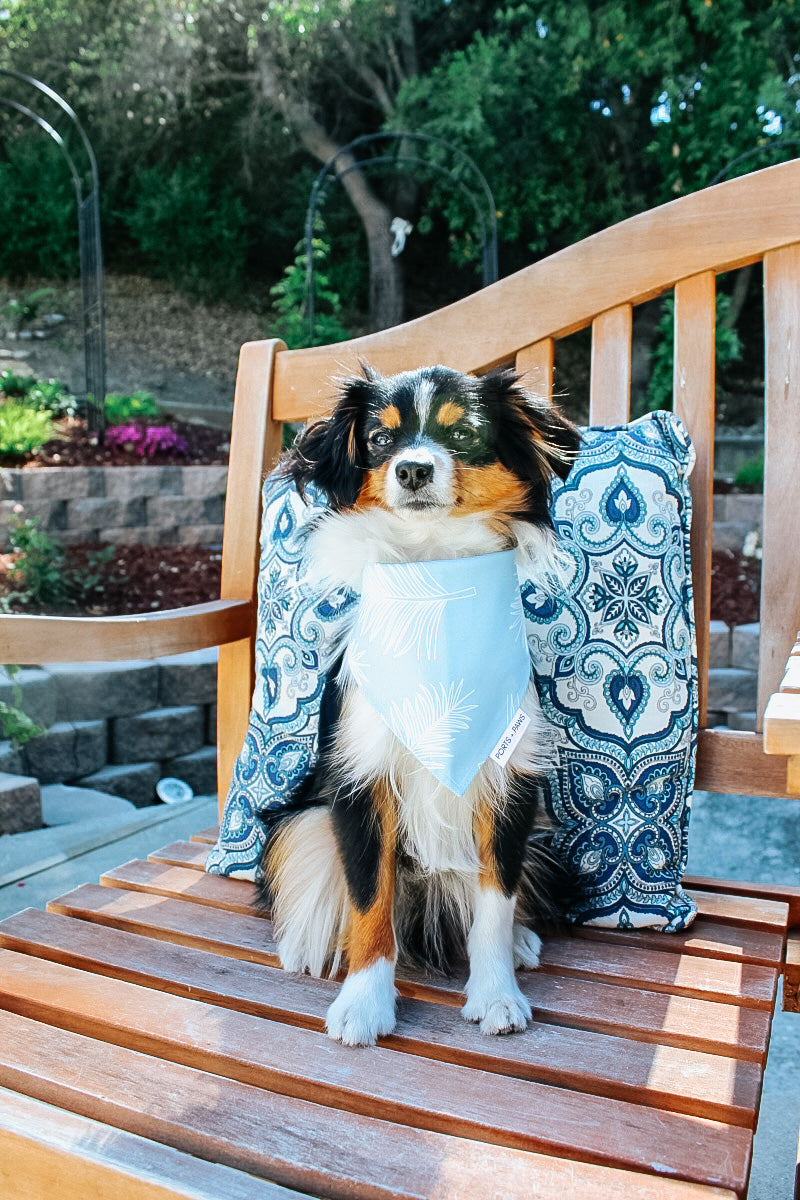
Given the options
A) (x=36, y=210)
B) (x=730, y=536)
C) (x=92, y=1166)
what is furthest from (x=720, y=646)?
(x=36, y=210)

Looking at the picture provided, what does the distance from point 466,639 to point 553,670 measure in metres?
0.31

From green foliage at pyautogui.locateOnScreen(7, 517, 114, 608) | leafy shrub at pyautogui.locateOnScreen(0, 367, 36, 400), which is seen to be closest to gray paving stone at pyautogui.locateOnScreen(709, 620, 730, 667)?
green foliage at pyautogui.locateOnScreen(7, 517, 114, 608)

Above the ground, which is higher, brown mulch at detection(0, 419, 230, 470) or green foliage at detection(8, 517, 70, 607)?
brown mulch at detection(0, 419, 230, 470)

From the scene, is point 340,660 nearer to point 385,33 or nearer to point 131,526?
point 131,526

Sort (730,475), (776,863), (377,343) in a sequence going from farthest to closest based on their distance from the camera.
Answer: (730,475) → (776,863) → (377,343)

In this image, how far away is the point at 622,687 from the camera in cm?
170

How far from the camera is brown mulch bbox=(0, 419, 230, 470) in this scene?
20.6 feet

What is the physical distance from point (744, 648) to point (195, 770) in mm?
2875

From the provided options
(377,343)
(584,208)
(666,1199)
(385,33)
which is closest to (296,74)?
(385,33)

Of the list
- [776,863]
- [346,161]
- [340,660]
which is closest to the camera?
[340,660]

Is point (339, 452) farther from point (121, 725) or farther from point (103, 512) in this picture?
point (103, 512)

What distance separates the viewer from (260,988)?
1.49 m

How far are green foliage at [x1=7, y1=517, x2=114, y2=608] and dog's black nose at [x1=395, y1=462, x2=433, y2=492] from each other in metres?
4.17

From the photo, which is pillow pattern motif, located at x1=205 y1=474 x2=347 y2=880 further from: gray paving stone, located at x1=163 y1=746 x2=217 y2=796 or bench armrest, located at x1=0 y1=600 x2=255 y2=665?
gray paving stone, located at x1=163 y1=746 x2=217 y2=796
